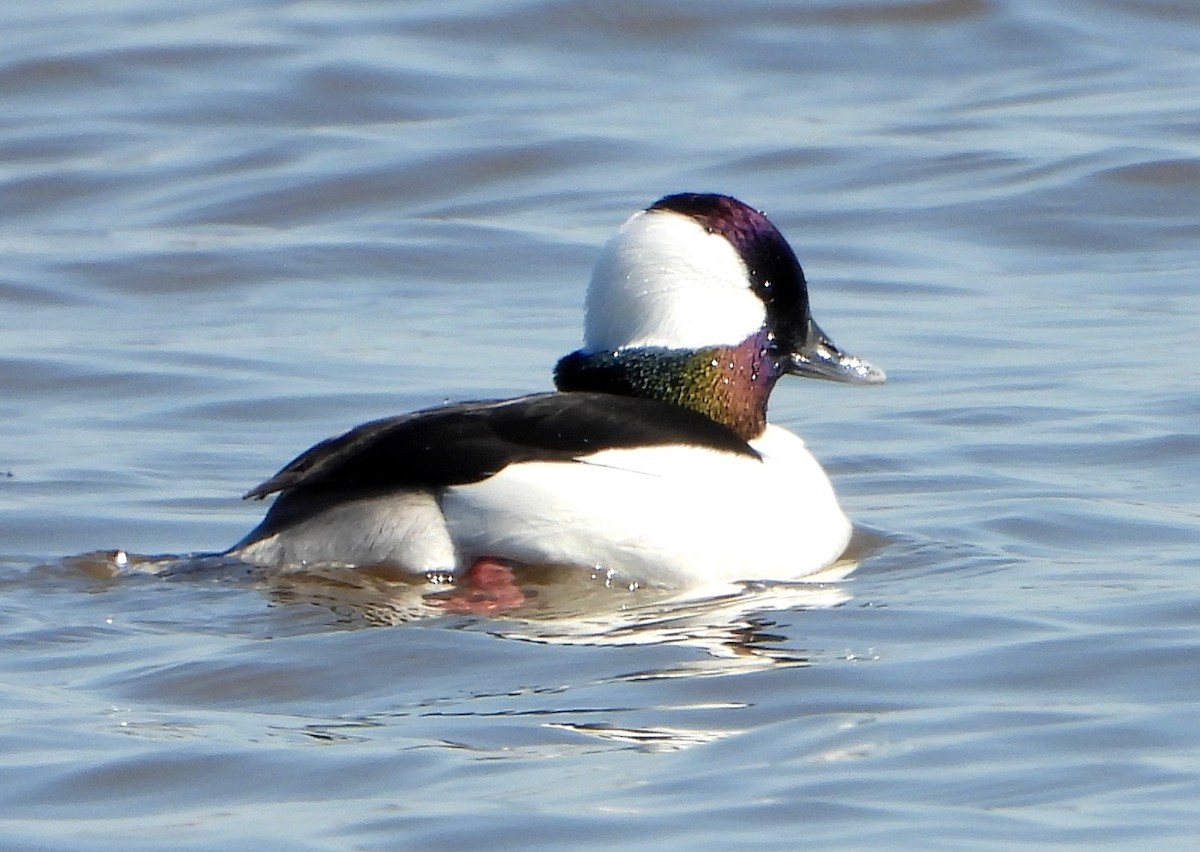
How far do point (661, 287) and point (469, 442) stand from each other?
0.82 meters

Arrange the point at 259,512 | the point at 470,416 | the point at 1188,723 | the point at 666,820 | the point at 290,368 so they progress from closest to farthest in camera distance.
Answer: the point at 666,820 → the point at 1188,723 → the point at 470,416 → the point at 259,512 → the point at 290,368

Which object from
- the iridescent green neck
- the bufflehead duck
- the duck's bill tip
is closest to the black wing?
the bufflehead duck

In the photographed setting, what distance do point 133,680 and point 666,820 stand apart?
1666 millimetres

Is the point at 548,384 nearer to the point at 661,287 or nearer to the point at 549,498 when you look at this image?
the point at 661,287

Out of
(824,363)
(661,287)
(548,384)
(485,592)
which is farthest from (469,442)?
(548,384)

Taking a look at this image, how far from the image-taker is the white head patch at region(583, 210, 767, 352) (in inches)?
292

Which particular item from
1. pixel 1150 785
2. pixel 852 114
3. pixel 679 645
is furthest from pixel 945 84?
pixel 1150 785

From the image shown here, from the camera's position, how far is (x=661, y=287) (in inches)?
293

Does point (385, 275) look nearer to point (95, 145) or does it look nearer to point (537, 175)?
point (537, 175)

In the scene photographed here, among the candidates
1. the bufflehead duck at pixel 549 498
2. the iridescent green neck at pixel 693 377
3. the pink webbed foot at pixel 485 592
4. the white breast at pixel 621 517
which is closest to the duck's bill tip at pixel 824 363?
the iridescent green neck at pixel 693 377

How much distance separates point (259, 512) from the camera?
8430mm

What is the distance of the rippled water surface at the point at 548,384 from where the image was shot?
Answer: 527cm

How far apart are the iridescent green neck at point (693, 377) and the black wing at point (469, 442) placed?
370 mm

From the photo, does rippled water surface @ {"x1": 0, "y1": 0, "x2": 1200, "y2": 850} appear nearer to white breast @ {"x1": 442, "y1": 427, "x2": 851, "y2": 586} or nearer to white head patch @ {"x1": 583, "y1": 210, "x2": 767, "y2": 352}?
white breast @ {"x1": 442, "y1": 427, "x2": 851, "y2": 586}
